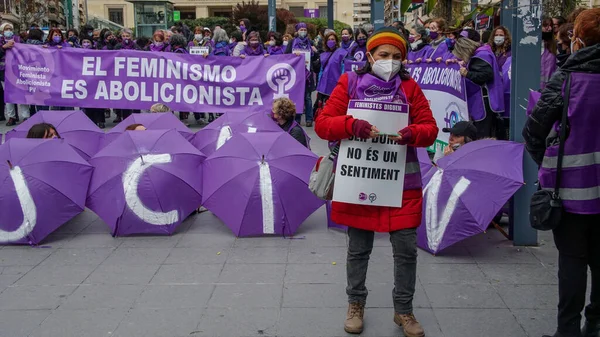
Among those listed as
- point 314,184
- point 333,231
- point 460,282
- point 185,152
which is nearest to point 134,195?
point 185,152

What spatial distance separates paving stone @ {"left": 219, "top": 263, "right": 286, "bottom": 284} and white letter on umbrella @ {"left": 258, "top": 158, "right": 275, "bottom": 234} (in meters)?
0.71

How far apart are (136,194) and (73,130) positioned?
2.38 metres

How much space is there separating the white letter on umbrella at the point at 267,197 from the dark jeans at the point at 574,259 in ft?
9.43

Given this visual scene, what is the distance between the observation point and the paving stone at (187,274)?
505cm

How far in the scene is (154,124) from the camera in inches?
309

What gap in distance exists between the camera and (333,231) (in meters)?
6.38

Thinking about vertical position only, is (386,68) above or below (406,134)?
above

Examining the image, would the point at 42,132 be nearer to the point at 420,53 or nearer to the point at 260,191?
the point at 260,191

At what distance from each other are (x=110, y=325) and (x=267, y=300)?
1.05 metres

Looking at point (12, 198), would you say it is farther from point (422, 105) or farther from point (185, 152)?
point (422, 105)

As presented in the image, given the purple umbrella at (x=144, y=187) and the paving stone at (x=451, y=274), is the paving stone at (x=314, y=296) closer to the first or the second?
the paving stone at (x=451, y=274)

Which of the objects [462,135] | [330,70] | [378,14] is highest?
[378,14]

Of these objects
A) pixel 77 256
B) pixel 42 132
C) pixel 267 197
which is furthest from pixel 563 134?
pixel 42 132

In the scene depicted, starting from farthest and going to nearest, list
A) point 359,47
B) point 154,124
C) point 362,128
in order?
1. point 359,47
2. point 154,124
3. point 362,128
